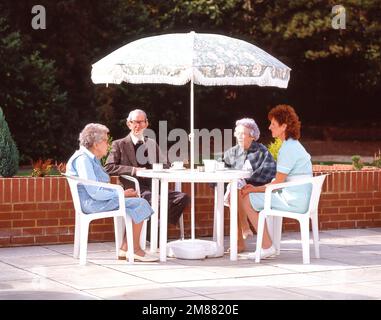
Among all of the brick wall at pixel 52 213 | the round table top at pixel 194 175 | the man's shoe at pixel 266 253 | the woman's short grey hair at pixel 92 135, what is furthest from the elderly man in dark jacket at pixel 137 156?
the man's shoe at pixel 266 253

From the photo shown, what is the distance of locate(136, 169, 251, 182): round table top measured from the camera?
8898 mm

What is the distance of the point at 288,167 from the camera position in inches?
354

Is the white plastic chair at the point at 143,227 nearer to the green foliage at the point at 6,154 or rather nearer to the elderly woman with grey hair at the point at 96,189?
the elderly woman with grey hair at the point at 96,189

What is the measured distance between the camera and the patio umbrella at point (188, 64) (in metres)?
8.83

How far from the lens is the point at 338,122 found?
33.5 metres

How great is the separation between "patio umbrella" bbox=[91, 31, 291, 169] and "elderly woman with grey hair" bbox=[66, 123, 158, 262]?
0.61 meters

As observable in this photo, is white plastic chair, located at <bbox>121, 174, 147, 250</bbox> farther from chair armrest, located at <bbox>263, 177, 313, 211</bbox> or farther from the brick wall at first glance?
chair armrest, located at <bbox>263, 177, 313, 211</bbox>

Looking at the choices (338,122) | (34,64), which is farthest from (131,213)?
(338,122)

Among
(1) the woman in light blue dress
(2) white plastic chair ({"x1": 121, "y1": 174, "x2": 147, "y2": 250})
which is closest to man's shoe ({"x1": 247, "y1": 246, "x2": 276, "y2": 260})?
(1) the woman in light blue dress

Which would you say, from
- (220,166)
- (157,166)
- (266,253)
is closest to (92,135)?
(157,166)

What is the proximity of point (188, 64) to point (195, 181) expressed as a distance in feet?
3.54

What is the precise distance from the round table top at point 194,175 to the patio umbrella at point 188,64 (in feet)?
2.78

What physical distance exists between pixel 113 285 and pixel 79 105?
16.0 metres

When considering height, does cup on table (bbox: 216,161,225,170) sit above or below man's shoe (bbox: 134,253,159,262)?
above
